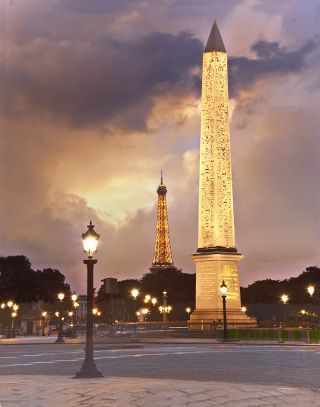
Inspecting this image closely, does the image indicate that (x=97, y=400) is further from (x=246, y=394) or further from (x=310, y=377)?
(x=310, y=377)

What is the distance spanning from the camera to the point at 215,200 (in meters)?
51.9

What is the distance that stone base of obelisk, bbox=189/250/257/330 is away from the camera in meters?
53.5

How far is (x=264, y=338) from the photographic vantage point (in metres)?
48.6

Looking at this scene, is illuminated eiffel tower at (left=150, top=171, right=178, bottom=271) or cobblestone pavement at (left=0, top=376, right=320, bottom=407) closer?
cobblestone pavement at (left=0, top=376, right=320, bottom=407)

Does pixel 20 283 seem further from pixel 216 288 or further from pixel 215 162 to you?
pixel 215 162

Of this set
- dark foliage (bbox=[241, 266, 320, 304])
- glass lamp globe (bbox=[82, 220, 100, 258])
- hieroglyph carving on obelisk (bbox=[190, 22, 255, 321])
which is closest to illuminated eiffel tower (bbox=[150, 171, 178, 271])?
dark foliage (bbox=[241, 266, 320, 304])

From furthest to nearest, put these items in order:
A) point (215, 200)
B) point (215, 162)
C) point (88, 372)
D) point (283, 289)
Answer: point (283, 289), point (215, 162), point (215, 200), point (88, 372)

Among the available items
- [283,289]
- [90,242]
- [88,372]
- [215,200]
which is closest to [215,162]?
[215,200]

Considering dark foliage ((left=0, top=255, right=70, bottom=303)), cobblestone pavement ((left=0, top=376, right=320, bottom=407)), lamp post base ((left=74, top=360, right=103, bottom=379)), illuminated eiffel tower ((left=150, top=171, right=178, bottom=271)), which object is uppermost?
illuminated eiffel tower ((left=150, top=171, right=178, bottom=271))

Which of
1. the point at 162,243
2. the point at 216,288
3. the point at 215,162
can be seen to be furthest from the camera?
the point at 162,243

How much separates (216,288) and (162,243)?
11610cm

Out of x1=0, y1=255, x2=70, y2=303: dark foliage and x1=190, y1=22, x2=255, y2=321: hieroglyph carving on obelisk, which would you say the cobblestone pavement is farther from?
x1=0, y1=255, x2=70, y2=303: dark foliage

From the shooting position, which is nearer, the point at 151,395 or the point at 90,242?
the point at 151,395

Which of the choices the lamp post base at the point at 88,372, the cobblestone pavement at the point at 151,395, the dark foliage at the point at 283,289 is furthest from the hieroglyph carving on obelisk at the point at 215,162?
the dark foliage at the point at 283,289
